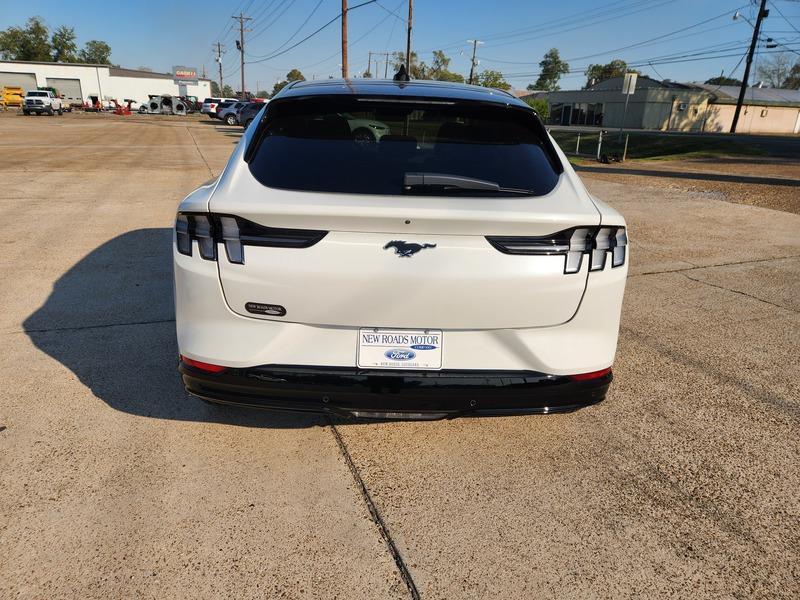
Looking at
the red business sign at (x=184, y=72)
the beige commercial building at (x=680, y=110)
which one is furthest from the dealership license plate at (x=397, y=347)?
the red business sign at (x=184, y=72)

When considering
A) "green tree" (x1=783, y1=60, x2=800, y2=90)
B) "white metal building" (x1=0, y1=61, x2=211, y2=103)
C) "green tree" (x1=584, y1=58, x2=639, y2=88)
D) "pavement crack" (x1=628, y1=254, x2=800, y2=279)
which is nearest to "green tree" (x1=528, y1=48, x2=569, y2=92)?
"green tree" (x1=584, y1=58, x2=639, y2=88)

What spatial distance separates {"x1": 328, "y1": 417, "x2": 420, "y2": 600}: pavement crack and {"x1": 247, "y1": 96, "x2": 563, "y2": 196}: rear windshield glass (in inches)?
51.8

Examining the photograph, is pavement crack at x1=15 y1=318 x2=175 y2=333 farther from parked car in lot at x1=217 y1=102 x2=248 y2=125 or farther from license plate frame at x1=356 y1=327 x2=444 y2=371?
parked car in lot at x1=217 y1=102 x2=248 y2=125

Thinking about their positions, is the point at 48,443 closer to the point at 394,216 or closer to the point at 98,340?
the point at 98,340

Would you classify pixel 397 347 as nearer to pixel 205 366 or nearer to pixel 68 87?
pixel 205 366

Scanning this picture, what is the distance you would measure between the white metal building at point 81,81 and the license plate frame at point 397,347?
→ 87538mm

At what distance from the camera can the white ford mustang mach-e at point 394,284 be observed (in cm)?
217

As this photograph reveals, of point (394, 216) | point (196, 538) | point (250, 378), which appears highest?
point (394, 216)

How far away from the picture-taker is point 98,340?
12.9ft

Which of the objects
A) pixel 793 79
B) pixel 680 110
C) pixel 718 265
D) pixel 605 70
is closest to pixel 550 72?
pixel 605 70

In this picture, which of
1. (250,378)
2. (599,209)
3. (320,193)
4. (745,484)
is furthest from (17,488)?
(745,484)

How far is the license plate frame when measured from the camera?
228 centimetres

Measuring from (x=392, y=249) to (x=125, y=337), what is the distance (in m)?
2.71

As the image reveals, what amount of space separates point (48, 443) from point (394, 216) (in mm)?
2107
